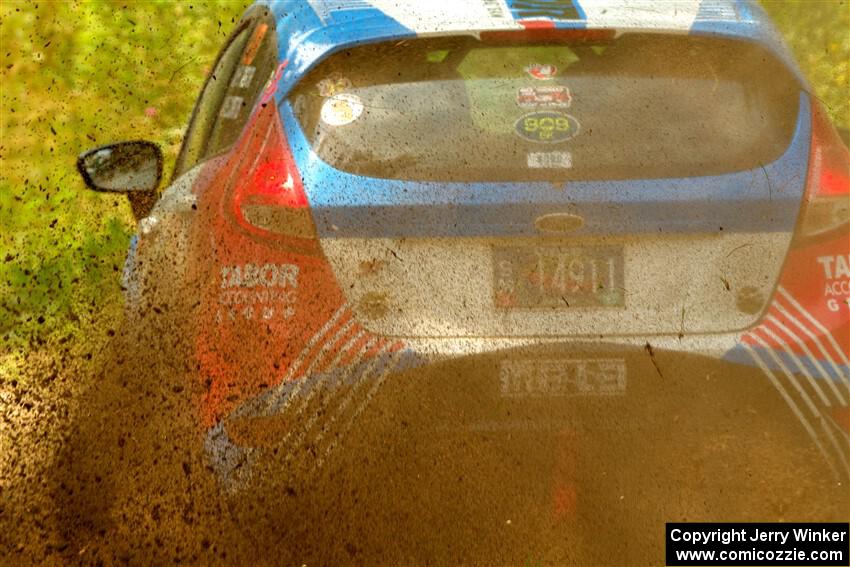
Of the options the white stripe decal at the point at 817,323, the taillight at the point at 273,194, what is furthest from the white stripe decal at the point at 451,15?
the white stripe decal at the point at 817,323

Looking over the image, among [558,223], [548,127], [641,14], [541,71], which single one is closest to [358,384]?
[558,223]

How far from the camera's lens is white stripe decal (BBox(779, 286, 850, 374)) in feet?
9.57

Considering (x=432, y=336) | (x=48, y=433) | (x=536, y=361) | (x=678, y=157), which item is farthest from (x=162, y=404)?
(x=678, y=157)

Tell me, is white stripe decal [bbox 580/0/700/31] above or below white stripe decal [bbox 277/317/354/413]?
above

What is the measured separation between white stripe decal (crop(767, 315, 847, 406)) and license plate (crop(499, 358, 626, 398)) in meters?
0.48

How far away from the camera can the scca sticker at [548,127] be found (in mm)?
2971

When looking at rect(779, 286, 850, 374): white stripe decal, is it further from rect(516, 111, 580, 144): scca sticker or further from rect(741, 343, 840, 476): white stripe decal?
rect(516, 111, 580, 144): scca sticker

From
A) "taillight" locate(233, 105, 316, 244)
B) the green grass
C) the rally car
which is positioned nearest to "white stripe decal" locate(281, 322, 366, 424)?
the rally car

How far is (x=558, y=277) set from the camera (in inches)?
112

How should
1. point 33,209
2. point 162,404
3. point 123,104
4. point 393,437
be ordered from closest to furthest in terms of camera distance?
point 393,437
point 162,404
point 33,209
point 123,104

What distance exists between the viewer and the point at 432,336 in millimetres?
2887

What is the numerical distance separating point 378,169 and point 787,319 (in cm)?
131

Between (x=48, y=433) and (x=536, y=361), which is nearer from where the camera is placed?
(x=536, y=361)

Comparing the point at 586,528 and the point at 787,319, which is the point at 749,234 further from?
the point at 586,528
